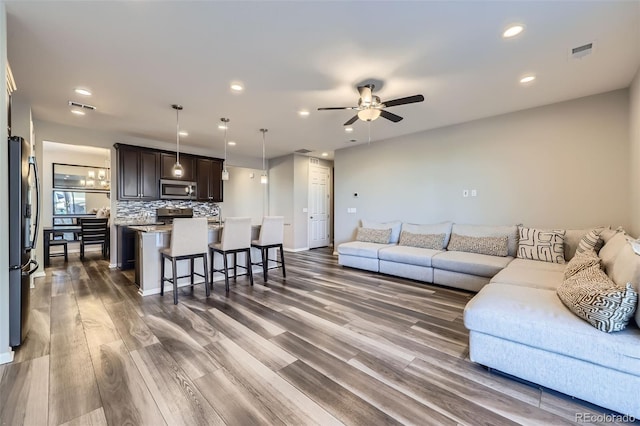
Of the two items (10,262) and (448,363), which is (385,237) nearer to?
(448,363)

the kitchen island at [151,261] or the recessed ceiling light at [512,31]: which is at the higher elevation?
the recessed ceiling light at [512,31]

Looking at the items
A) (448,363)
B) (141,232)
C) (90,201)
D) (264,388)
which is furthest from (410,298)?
(90,201)

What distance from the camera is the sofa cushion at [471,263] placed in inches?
139

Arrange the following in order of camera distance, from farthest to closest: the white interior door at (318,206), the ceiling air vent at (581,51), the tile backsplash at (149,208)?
1. the white interior door at (318,206)
2. the tile backsplash at (149,208)
3. the ceiling air vent at (581,51)

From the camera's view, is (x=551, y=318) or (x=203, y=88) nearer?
(x=551, y=318)

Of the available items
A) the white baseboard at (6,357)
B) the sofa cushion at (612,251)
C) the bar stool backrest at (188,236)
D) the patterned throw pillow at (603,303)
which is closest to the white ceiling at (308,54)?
the bar stool backrest at (188,236)

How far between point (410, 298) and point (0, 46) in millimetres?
4463

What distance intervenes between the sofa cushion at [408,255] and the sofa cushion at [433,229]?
1.24 feet

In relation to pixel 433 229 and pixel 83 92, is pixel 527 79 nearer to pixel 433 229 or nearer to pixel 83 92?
pixel 433 229

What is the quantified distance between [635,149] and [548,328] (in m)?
2.81

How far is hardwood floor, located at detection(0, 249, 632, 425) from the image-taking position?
1552 millimetres

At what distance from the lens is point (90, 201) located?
719 centimetres

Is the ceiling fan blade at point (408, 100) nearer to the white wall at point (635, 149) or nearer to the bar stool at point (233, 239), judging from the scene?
the white wall at point (635, 149)

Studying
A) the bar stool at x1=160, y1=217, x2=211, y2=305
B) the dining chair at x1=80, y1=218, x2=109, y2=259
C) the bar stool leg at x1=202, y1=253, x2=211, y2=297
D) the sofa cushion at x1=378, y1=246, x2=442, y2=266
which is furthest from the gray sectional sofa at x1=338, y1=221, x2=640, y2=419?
the dining chair at x1=80, y1=218, x2=109, y2=259
